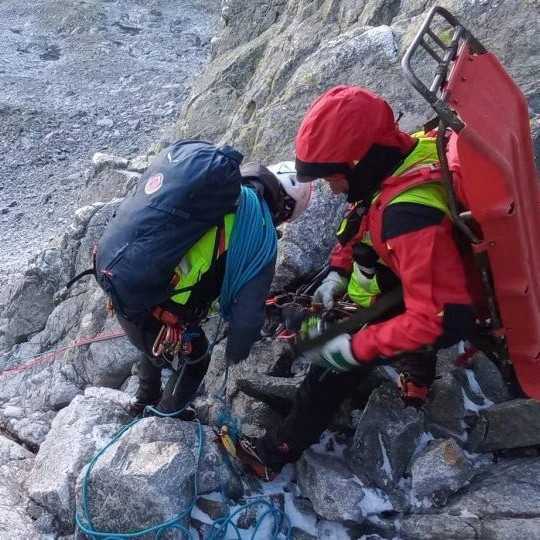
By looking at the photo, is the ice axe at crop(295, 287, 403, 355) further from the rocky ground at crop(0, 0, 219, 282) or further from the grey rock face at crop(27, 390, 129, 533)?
the rocky ground at crop(0, 0, 219, 282)

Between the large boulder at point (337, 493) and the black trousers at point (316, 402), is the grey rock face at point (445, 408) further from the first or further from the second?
the large boulder at point (337, 493)

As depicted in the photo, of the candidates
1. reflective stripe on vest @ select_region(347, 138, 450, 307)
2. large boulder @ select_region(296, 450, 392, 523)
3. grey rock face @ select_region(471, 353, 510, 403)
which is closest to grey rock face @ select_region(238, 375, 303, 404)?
large boulder @ select_region(296, 450, 392, 523)

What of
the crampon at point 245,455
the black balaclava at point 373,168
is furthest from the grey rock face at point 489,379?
the black balaclava at point 373,168

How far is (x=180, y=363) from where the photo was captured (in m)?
4.54

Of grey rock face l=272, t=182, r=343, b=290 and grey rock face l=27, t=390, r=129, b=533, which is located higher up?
grey rock face l=272, t=182, r=343, b=290

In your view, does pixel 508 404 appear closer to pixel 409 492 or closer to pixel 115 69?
pixel 409 492

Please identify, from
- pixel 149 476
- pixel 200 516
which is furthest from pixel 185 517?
pixel 149 476

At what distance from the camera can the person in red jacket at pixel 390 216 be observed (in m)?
3.20

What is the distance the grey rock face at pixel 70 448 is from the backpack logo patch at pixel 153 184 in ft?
6.86

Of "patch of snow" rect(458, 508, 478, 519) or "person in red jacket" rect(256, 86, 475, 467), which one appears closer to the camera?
"person in red jacket" rect(256, 86, 475, 467)

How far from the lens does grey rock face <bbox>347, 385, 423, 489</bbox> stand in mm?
4414

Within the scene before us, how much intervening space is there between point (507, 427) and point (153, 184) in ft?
9.51

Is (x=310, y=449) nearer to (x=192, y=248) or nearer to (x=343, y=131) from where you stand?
(x=192, y=248)

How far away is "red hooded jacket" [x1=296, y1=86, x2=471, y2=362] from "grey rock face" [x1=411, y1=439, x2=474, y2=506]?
3.79 feet
